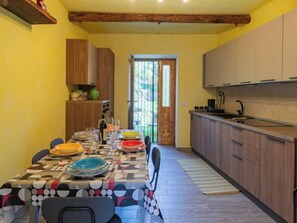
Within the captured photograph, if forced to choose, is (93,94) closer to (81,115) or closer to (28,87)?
(81,115)

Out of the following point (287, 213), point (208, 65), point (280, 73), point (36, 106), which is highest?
point (208, 65)

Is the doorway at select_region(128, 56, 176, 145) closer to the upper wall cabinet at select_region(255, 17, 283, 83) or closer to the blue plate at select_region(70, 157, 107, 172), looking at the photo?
the upper wall cabinet at select_region(255, 17, 283, 83)

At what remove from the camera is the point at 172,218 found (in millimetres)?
2789

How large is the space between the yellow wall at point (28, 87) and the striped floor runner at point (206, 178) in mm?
2308

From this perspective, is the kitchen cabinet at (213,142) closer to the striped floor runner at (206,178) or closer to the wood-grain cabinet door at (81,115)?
the striped floor runner at (206,178)

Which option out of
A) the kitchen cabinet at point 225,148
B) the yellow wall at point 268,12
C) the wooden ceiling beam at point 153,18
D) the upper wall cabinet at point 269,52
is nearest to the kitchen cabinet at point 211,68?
the yellow wall at point 268,12

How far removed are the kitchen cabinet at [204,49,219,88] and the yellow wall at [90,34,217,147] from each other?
32 centimetres

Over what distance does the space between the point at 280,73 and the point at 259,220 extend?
5.48 ft

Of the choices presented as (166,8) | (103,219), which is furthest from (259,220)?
(166,8)

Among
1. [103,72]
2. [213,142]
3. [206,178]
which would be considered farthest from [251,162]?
[103,72]

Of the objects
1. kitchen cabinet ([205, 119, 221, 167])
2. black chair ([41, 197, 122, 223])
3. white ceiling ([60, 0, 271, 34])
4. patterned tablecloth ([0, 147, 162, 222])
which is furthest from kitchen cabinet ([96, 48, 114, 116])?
black chair ([41, 197, 122, 223])

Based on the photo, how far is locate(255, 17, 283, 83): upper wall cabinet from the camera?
3067 mm

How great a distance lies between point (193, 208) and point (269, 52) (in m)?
2.14

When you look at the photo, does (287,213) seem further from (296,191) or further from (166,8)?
(166,8)
